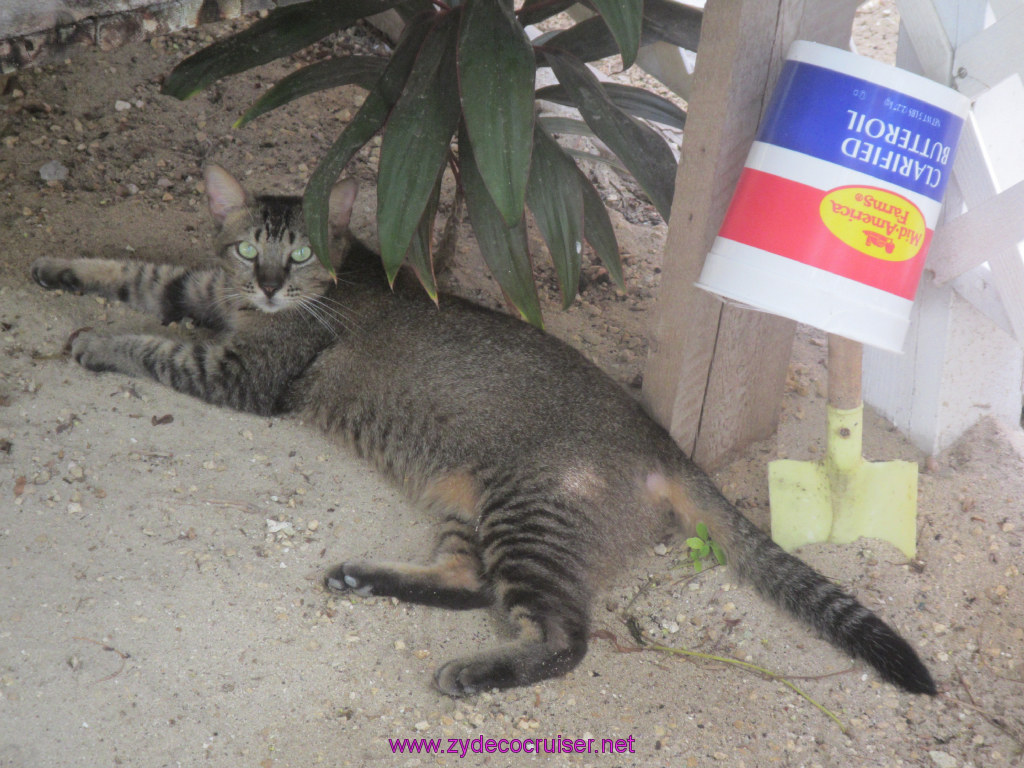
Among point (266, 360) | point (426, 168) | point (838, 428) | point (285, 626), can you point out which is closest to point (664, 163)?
point (426, 168)

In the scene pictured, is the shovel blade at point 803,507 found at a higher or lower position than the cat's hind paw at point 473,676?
higher

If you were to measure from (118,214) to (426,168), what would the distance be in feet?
6.18

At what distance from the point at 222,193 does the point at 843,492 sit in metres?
2.34

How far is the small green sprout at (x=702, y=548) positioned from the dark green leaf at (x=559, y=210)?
82cm

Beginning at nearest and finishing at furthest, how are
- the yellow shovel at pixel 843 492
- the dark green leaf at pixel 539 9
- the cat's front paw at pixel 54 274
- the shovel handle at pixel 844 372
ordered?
the shovel handle at pixel 844 372
the yellow shovel at pixel 843 492
the dark green leaf at pixel 539 9
the cat's front paw at pixel 54 274

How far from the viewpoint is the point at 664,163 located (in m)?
2.65

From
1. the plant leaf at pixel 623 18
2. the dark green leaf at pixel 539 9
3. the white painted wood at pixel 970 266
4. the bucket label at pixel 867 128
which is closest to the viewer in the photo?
the bucket label at pixel 867 128

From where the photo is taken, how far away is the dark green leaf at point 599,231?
9.60 feet

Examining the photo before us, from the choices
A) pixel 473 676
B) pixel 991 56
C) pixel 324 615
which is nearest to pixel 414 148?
pixel 324 615

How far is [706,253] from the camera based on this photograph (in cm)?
251

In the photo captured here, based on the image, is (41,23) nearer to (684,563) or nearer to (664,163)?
(664,163)

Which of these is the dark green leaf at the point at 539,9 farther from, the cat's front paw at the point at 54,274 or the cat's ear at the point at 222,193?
the cat's front paw at the point at 54,274

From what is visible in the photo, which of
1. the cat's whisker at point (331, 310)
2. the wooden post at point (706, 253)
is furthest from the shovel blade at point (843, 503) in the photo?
the cat's whisker at point (331, 310)

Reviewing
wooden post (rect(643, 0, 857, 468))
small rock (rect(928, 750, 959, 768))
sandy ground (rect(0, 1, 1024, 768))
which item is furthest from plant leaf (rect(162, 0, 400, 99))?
small rock (rect(928, 750, 959, 768))
